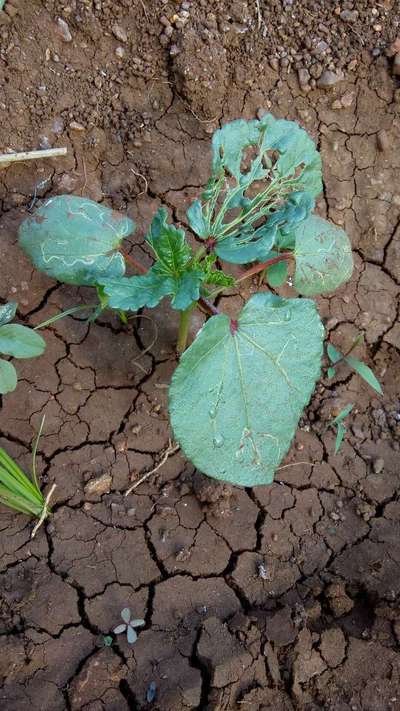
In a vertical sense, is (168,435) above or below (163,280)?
below

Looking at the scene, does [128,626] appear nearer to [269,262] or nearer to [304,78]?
[269,262]

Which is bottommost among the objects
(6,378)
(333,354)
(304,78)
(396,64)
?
(333,354)

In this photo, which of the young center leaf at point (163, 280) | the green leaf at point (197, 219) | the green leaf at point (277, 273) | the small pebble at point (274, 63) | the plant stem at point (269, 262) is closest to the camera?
the young center leaf at point (163, 280)

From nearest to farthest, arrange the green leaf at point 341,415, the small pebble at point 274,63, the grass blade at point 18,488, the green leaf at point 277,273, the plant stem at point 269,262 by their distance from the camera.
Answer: the grass blade at point 18,488 < the plant stem at point 269,262 < the green leaf at point 277,273 < the green leaf at point 341,415 < the small pebble at point 274,63

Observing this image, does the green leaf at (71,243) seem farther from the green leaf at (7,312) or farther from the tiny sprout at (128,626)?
the tiny sprout at (128,626)

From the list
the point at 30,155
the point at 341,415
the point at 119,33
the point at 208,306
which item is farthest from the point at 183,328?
the point at 119,33

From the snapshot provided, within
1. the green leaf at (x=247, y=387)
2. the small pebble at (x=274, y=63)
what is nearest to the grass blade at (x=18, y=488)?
the green leaf at (x=247, y=387)

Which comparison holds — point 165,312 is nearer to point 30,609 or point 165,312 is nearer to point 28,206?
point 28,206

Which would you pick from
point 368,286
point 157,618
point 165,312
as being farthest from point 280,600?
point 368,286
